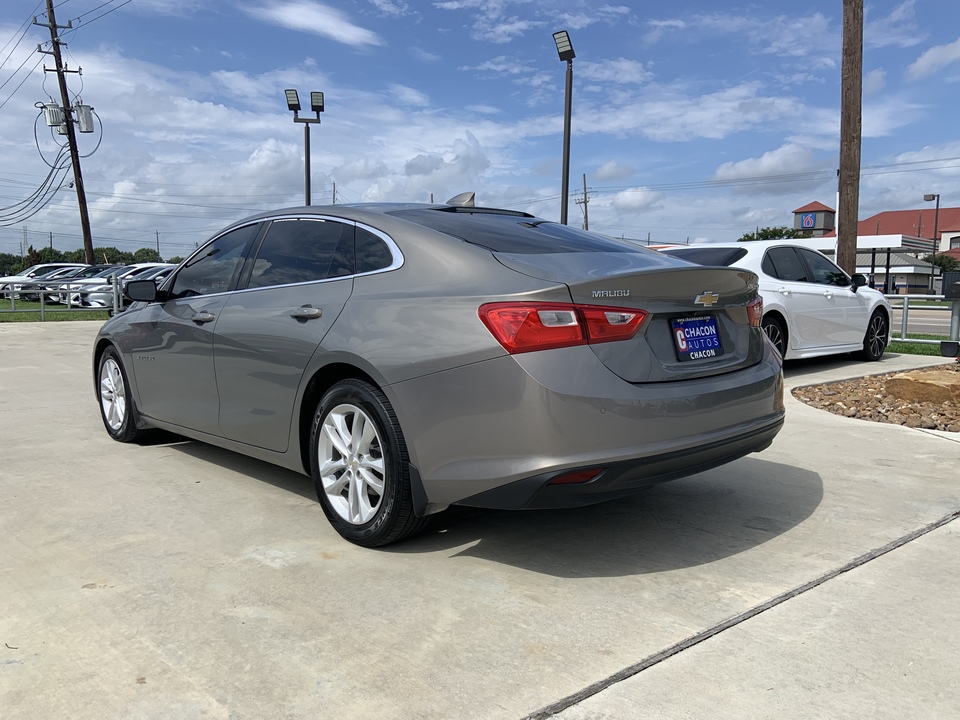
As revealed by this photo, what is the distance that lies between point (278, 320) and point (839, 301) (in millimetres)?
7388

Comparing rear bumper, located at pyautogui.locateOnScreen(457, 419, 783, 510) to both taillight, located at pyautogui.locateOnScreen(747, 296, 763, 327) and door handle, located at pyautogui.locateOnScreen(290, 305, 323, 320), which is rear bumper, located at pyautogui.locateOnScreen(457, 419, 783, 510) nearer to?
taillight, located at pyautogui.locateOnScreen(747, 296, 763, 327)

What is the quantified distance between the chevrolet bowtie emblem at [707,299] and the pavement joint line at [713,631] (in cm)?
120

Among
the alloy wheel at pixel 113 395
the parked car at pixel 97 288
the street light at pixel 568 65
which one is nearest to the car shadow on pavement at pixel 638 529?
the alloy wheel at pixel 113 395

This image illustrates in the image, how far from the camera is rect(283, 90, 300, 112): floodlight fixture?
22.2 meters

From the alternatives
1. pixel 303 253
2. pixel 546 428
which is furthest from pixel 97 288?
pixel 546 428

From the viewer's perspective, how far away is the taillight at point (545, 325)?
2.97 meters

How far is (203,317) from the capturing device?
14.8 ft

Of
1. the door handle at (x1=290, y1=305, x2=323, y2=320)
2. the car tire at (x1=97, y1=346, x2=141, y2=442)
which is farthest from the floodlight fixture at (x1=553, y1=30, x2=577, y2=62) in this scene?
the door handle at (x1=290, y1=305, x2=323, y2=320)

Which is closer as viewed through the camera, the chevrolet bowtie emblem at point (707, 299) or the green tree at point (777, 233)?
the chevrolet bowtie emblem at point (707, 299)

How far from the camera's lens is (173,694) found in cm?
231

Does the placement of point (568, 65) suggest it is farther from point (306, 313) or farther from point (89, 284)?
point (89, 284)

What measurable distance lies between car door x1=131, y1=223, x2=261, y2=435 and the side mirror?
0.07m

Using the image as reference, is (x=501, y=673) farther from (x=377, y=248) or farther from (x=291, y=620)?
(x=377, y=248)

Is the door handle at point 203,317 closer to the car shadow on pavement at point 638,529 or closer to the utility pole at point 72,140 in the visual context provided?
the car shadow on pavement at point 638,529
